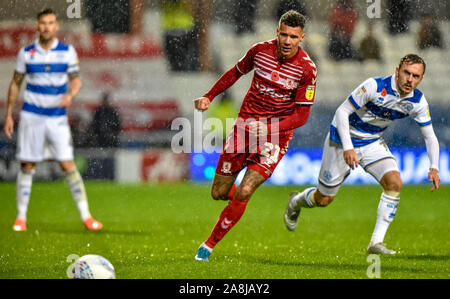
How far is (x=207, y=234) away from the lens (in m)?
9.38

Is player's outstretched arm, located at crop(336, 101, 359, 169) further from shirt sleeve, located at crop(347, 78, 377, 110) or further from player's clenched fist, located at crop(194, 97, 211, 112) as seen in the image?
player's clenched fist, located at crop(194, 97, 211, 112)

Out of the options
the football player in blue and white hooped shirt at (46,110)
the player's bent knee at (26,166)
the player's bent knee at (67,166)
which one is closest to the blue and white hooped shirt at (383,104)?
the football player in blue and white hooped shirt at (46,110)

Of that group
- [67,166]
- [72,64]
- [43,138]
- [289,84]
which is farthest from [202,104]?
[43,138]

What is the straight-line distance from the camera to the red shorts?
6.81m

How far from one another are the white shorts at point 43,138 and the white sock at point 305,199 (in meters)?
2.50

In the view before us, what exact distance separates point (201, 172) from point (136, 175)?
1094 millimetres

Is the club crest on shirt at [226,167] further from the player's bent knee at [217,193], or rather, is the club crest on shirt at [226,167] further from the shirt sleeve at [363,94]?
the shirt sleeve at [363,94]

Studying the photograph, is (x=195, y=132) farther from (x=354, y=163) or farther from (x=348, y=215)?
(x=354, y=163)

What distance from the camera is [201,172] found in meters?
13.6

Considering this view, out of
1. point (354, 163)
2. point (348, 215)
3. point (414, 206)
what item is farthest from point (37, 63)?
point (414, 206)

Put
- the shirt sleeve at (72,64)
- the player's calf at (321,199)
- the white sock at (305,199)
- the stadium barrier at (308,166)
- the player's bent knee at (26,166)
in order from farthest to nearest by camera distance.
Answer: the stadium barrier at (308,166) < the player's bent knee at (26,166) < the shirt sleeve at (72,64) < the white sock at (305,199) < the player's calf at (321,199)

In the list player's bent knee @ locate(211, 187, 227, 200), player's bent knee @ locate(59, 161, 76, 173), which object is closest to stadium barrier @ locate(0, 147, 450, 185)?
player's bent knee @ locate(59, 161, 76, 173)

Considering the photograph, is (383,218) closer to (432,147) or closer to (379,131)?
(432,147)

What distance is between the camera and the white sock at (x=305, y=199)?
8070mm
